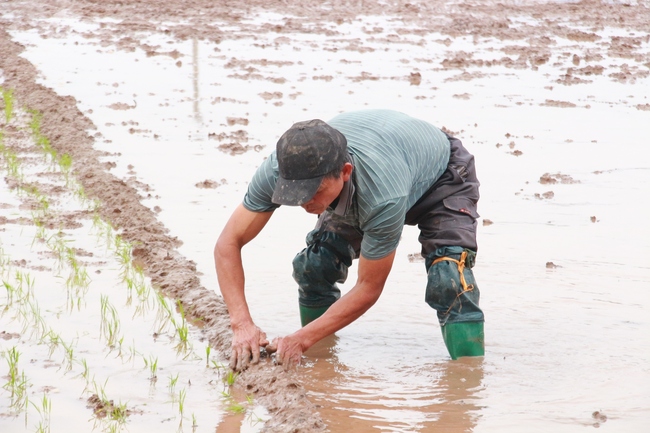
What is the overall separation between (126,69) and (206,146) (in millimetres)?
3628

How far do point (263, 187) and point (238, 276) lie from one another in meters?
0.42

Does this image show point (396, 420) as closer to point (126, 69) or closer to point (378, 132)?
point (378, 132)

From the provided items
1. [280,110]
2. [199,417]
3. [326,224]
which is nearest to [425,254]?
[326,224]

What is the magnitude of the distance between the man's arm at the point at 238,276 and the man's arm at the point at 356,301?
0.20m

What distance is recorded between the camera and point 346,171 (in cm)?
300

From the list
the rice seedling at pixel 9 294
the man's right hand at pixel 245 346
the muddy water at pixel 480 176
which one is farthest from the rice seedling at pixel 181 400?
the rice seedling at pixel 9 294

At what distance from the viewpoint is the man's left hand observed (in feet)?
11.6

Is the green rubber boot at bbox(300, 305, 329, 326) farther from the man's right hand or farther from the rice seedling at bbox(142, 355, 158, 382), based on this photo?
the rice seedling at bbox(142, 355, 158, 382)

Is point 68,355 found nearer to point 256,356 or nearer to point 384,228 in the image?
point 256,356

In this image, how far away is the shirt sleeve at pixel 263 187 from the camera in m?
3.17

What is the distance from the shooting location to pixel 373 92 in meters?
9.64

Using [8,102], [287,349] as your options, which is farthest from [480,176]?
[8,102]

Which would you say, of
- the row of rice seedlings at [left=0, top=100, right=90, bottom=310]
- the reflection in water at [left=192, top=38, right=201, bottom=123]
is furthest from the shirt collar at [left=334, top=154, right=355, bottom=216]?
the reflection in water at [left=192, top=38, right=201, bottom=123]

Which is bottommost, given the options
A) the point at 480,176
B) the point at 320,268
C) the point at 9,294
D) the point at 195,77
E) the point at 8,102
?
the point at 195,77
